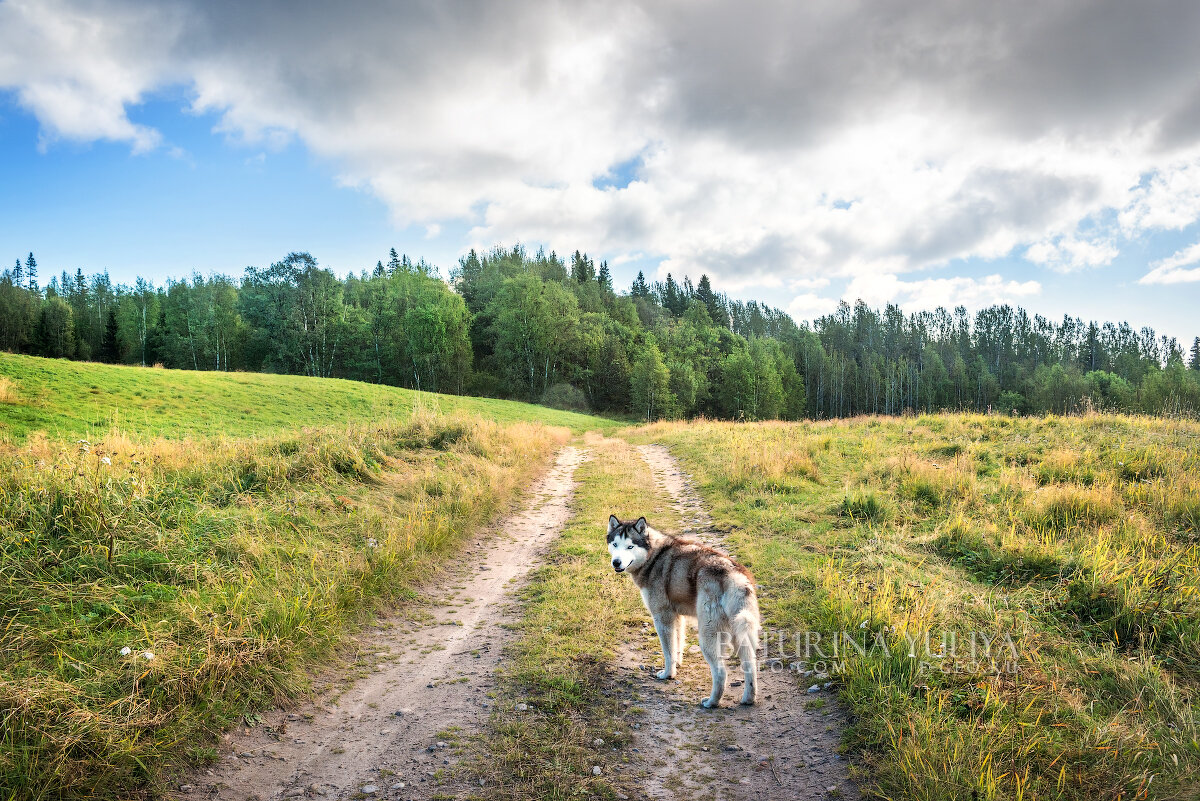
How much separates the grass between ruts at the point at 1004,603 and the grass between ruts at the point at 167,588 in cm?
544

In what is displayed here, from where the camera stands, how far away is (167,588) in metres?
5.82

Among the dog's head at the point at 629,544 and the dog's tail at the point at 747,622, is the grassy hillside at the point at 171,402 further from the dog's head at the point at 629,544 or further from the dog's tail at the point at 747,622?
the dog's tail at the point at 747,622

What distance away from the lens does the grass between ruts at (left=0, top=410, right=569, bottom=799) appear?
383 cm

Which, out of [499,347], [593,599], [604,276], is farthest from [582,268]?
[593,599]

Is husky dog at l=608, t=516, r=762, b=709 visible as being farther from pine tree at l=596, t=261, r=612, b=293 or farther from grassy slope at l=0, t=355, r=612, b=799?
pine tree at l=596, t=261, r=612, b=293

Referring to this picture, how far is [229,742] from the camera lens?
4340 millimetres

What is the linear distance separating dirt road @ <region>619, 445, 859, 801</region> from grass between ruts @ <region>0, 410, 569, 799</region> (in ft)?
11.9

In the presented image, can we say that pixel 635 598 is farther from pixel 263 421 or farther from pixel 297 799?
pixel 263 421

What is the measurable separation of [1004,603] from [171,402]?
104 ft

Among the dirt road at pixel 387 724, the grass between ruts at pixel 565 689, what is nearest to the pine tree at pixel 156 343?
the grass between ruts at pixel 565 689

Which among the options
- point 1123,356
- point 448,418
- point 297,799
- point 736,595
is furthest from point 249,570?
point 1123,356

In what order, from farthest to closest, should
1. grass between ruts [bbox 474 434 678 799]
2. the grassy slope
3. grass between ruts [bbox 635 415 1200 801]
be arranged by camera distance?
grass between ruts [bbox 474 434 678 799]
the grassy slope
grass between ruts [bbox 635 415 1200 801]

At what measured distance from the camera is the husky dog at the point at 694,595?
187 inches

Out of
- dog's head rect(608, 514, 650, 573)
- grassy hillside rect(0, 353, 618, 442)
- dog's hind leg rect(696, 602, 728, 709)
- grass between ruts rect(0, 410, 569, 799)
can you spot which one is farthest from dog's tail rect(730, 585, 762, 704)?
grassy hillside rect(0, 353, 618, 442)
